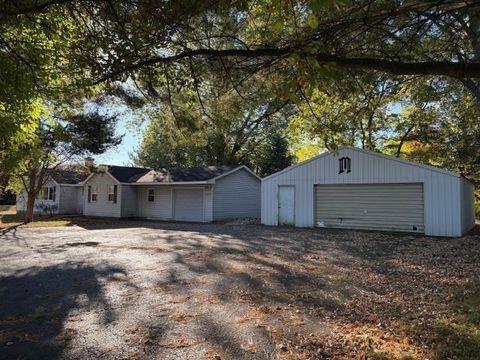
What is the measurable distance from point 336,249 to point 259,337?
7.12 metres

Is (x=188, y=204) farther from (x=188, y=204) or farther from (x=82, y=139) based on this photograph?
(x=82, y=139)

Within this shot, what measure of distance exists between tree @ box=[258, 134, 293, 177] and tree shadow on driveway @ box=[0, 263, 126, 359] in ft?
68.0

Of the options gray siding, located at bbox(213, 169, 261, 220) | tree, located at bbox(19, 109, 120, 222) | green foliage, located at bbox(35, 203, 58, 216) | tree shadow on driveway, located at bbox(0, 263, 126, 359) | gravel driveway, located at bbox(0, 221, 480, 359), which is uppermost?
tree, located at bbox(19, 109, 120, 222)

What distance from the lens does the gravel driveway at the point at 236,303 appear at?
3701 millimetres

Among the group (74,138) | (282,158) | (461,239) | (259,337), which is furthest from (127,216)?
(259,337)

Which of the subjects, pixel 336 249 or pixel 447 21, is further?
pixel 336 249

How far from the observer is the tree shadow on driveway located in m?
3.76

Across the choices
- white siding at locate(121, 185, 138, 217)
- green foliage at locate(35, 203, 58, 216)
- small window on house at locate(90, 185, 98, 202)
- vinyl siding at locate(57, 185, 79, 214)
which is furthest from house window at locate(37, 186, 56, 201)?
white siding at locate(121, 185, 138, 217)

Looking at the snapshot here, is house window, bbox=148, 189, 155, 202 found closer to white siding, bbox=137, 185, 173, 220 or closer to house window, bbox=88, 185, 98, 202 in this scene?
white siding, bbox=137, 185, 173, 220

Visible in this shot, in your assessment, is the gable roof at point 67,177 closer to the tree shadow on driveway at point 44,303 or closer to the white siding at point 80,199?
the white siding at point 80,199

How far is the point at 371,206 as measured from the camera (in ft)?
51.6

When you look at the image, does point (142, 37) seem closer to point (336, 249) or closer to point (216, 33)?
point (216, 33)

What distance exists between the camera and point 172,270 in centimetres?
748

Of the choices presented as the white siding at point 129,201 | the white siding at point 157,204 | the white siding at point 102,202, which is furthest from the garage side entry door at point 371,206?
the white siding at point 102,202
